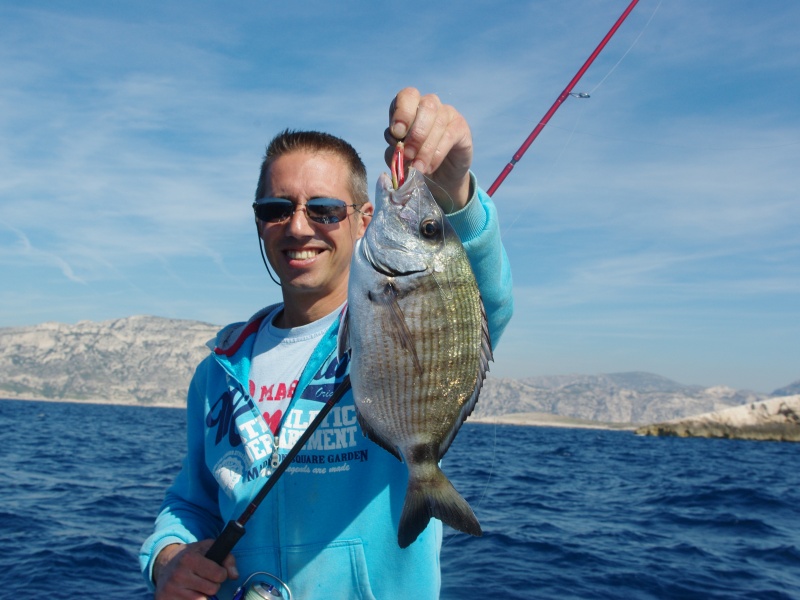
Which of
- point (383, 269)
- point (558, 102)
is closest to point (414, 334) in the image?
point (383, 269)

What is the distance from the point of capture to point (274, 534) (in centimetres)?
241

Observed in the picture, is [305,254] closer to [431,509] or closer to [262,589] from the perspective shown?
[431,509]

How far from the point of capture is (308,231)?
246 cm

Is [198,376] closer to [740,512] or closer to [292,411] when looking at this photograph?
[292,411]

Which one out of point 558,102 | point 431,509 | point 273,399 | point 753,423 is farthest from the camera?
point 753,423

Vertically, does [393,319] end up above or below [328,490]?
above

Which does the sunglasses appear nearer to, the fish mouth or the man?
the man

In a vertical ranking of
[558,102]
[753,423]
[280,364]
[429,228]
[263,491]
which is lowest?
[753,423]

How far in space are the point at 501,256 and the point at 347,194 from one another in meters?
0.68

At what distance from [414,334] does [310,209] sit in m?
0.82

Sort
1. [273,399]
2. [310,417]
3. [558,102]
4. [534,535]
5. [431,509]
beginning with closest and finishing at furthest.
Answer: [431,509], [310,417], [273,399], [558,102], [534,535]

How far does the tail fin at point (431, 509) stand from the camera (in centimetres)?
184

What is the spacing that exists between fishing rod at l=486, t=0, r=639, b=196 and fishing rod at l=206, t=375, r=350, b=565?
3.43 ft

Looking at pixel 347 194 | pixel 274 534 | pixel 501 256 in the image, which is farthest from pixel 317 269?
pixel 274 534
